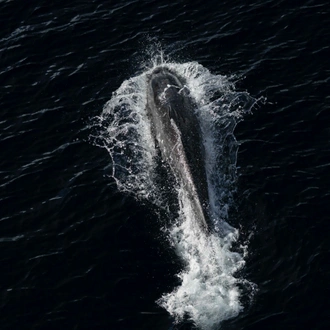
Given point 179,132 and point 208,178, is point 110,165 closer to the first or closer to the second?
point 179,132

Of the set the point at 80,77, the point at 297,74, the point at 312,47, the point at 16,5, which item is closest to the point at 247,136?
the point at 297,74

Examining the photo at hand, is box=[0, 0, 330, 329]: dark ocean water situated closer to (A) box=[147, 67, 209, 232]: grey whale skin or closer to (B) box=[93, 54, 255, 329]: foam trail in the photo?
(B) box=[93, 54, 255, 329]: foam trail

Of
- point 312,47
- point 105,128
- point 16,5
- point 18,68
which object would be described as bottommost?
point 105,128

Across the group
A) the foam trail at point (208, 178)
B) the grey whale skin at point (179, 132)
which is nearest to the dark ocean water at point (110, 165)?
the foam trail at point (208, 178)

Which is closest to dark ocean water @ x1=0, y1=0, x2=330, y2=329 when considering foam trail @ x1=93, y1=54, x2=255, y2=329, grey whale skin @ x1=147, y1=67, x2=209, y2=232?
foam trail @ x1=93, y1=54, x2=255, y2=329

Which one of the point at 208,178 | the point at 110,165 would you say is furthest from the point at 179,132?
the point at 110,165

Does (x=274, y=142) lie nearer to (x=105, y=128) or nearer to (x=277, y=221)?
(x=277, y=221)
